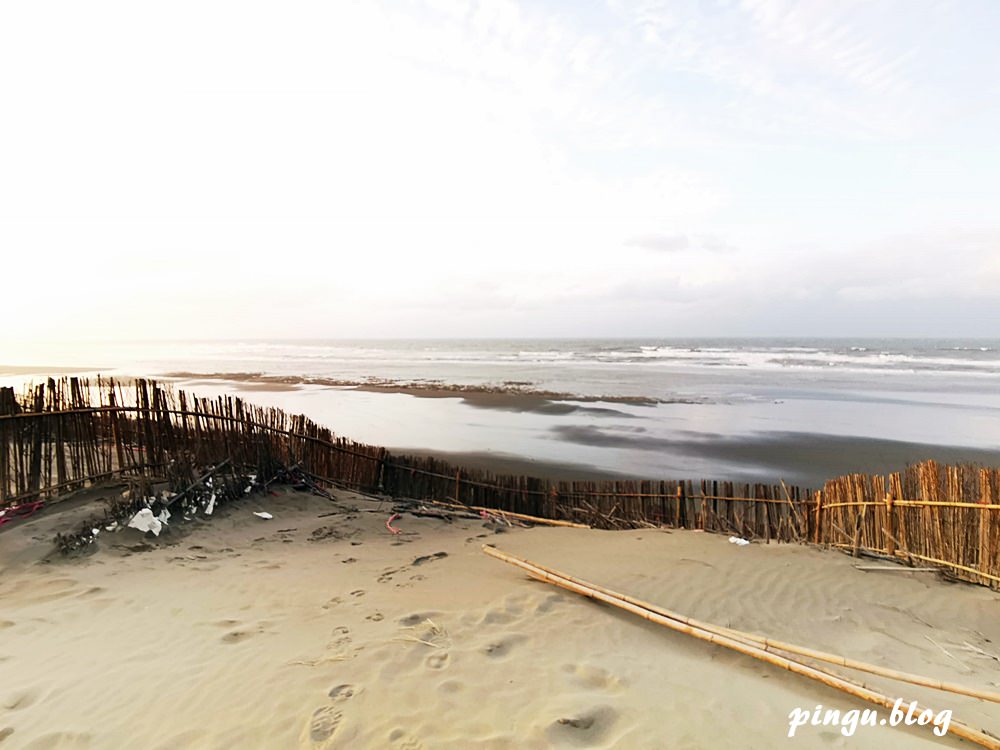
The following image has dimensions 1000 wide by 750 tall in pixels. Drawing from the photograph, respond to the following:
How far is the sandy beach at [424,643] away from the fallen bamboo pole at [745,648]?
0.07 m

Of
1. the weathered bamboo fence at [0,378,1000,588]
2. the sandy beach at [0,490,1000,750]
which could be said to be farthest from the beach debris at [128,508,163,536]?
the weathered bamboo fence at [0,378,1000,588]

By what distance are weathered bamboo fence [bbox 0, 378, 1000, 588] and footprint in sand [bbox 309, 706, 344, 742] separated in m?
4.10

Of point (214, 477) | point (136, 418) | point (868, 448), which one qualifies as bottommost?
point (868, 448)

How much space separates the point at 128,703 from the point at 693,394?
19702mm

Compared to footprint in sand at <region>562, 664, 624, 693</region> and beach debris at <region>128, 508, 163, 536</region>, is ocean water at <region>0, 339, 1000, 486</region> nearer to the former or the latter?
beach debris at <region>128, 508, 163, 536</region>

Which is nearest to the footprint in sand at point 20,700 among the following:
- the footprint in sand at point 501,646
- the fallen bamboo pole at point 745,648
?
the footprint in sand at point 501,646

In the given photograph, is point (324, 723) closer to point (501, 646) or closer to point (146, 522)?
point (501, 646)

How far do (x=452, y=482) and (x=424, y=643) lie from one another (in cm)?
419

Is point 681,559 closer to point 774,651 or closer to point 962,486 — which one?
point 774,651

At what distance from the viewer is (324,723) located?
2.39m

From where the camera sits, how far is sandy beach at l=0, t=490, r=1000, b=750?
2422mm

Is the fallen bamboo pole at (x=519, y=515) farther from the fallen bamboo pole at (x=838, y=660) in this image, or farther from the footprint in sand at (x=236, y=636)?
the footprint in sand at (x=236, y=636)

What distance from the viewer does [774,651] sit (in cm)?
312

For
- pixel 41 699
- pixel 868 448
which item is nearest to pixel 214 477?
pixel 41 699
